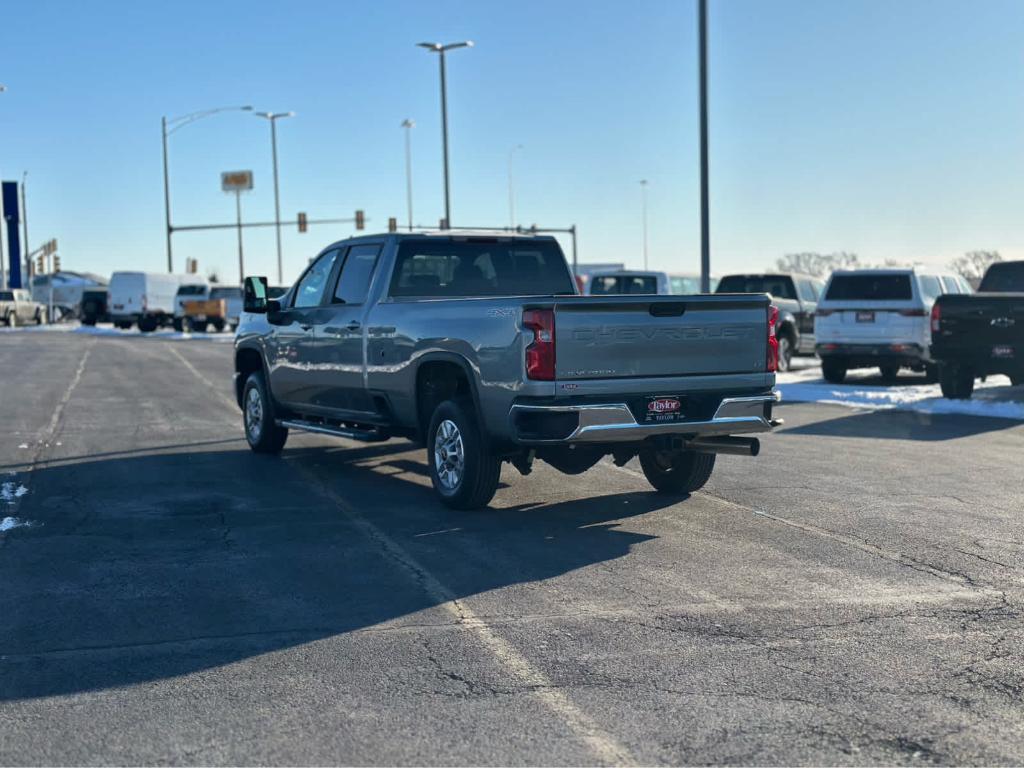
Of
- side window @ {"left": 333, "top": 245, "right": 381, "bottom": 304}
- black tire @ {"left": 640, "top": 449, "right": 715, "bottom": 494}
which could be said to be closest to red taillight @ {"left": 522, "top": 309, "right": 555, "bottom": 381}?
black tire @ {"left": 640, "top": 449, "right": 715, "bottom": 494}

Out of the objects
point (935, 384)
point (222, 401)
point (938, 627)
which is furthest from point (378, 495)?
point (935, 384)

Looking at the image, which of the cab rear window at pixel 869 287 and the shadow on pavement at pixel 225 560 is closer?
the shadow on pavement at pixel 225 560

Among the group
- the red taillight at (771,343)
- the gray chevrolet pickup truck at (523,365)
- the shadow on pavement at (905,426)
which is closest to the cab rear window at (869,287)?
the shadow on pavement at (905,426)

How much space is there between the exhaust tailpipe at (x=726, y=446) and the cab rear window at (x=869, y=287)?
1263 centimetres

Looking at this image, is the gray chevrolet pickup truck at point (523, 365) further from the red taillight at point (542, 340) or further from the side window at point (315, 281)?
the side window at point (315, 281)

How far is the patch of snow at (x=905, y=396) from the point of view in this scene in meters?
16.9

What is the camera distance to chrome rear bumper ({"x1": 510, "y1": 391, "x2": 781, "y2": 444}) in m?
8.30

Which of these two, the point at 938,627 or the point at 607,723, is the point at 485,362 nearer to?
the point at 938,627

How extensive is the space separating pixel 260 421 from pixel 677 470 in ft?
15.5

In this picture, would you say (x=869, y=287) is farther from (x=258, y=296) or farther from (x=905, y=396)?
(x=258, y=296)

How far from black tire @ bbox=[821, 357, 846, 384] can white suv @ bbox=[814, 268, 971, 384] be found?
2cm

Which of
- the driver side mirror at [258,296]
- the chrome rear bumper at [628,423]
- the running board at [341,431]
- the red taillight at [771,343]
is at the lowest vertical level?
the running board at [341,431]

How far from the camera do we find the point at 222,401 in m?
19.1

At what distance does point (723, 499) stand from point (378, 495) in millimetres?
2641
